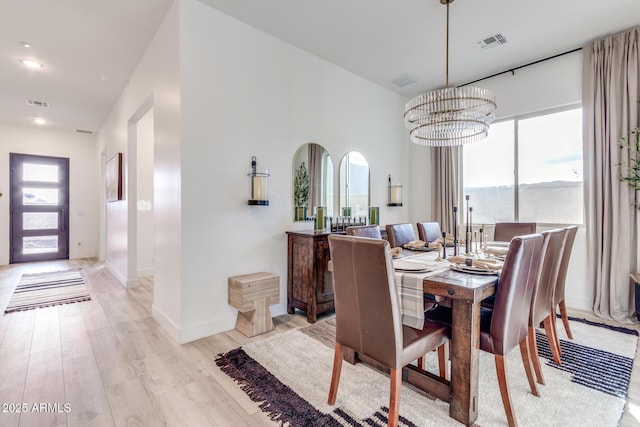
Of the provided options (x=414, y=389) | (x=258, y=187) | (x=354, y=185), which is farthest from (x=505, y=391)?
(x=354, y=185)

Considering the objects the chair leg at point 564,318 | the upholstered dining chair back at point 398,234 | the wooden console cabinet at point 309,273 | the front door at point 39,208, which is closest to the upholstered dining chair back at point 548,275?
the chair leg at point 564,318

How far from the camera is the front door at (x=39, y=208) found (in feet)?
20.9

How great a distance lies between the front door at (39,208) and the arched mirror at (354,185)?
6.96 metres

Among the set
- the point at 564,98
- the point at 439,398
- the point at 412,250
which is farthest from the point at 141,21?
the point at 564,98

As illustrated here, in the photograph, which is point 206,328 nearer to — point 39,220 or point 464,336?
point 464,336

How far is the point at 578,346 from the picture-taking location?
251cm

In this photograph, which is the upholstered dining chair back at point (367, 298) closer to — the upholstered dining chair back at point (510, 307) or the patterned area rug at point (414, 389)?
the patterned area rug at point (414, 389)

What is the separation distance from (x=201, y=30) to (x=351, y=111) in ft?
7.09

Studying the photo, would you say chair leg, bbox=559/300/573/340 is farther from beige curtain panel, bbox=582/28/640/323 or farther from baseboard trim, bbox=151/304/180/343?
baseboard trim, bbox=151/304/180/343

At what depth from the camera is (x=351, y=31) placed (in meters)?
3.20

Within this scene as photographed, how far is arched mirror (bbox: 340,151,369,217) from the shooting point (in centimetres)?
408

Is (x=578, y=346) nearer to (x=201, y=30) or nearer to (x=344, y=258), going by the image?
(x=344, y=258)

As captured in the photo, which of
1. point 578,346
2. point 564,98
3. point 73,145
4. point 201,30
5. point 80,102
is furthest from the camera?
point 73,145

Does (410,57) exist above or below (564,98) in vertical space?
above
